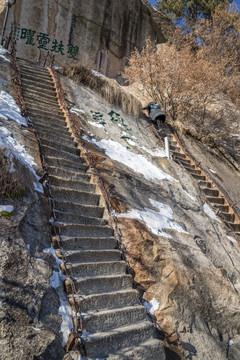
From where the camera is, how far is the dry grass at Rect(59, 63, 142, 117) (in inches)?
419

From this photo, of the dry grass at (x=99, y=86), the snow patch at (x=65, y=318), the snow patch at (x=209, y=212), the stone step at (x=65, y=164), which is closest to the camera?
the snow patch at (x=65, y=318)

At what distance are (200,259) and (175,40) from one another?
1569 cm

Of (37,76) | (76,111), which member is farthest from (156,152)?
(37,76)

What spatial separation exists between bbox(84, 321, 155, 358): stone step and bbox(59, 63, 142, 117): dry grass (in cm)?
819

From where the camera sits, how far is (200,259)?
17.6 ft

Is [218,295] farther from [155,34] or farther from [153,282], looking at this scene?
[155,34]

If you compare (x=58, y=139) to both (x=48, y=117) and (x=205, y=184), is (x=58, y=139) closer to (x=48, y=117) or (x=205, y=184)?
(x=48, y=117)

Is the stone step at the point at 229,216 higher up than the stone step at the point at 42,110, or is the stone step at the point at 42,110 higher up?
the stone step at the point at 42,110

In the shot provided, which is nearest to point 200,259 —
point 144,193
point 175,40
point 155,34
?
Result: point 144,193

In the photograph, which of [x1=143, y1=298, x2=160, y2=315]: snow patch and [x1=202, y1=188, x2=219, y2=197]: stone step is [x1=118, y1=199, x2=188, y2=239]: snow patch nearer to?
[x1=143, y1=298, x2=160, y2=315]: snow patch

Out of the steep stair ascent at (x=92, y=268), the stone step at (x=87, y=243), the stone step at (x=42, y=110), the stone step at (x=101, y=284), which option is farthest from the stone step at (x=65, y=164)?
the stone step at (x=101, y=284)

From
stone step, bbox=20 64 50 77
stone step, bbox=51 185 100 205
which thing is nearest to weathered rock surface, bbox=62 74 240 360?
stone step, bbox=51 185 100 205

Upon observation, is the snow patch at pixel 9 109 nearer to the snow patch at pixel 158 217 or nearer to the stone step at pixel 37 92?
the stone step at pixel 37 92

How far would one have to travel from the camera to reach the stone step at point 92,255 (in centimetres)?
404
